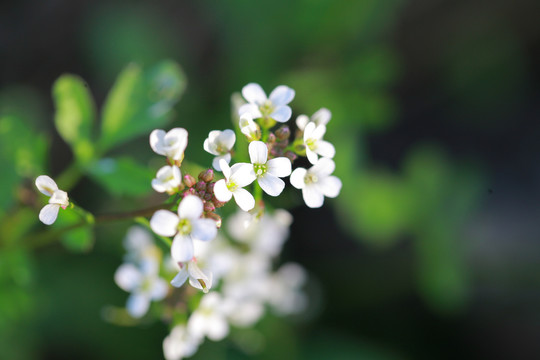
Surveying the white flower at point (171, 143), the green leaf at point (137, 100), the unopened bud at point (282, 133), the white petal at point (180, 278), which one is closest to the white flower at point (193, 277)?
the white petal at point (180, 278)

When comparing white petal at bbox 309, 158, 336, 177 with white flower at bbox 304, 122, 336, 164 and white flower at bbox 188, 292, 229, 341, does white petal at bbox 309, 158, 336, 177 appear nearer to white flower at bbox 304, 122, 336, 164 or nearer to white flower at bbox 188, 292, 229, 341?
white flower at bbox 304, 122, 336, 164

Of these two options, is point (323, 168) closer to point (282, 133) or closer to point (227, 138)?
point (282, 133)

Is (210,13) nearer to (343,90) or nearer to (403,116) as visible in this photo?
(343,90)

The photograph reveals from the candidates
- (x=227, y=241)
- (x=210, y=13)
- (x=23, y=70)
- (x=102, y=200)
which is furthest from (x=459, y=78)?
(x=23, y=70)

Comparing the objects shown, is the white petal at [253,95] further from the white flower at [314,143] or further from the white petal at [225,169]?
the white petal at [225,169]

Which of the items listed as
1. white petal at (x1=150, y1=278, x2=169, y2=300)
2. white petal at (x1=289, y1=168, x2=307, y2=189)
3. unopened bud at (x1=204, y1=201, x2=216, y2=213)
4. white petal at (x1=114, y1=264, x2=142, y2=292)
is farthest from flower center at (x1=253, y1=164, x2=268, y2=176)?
white petal at (x1=114, y1=264, x2=142, y2=292)

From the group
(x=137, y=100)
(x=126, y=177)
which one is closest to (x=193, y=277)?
(x=126, y=177)

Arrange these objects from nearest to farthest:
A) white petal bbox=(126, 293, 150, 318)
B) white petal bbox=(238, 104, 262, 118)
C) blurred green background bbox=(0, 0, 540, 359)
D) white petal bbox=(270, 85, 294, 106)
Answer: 1. white petal bbox=(238, 104, 262, 118)
2. white petal bbox=(270, 85, 294, 106)
3. white petal bbox=(126, 293, 150, 318)
4. blurred green background bbox=(0, 0, 540, 359)
